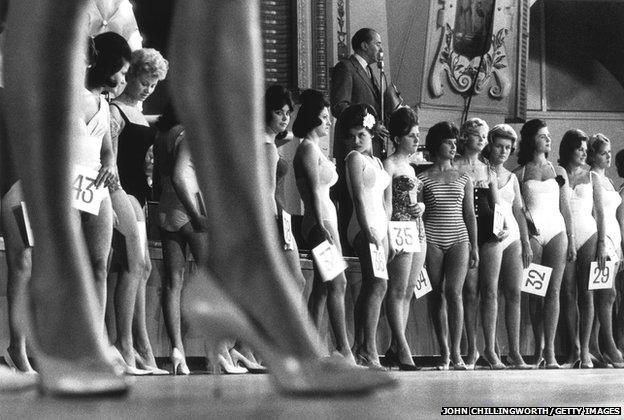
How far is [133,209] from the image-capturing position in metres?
3.86

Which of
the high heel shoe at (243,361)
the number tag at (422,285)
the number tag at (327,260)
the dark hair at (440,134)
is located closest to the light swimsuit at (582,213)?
the dark hair at (440,134)

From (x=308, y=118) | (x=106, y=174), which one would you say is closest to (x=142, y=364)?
(x=106, y=174)

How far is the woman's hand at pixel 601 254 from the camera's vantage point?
5.66 m

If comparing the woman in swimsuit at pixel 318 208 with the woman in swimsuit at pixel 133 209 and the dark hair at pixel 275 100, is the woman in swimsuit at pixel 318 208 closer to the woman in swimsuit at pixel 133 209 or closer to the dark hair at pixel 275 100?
the dark hair at pixel 275 100

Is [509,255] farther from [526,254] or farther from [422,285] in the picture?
[422,285]

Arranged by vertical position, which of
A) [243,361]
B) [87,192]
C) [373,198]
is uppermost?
[87,192]

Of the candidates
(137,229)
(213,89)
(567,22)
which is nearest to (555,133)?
(567,22)

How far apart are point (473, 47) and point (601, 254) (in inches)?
117

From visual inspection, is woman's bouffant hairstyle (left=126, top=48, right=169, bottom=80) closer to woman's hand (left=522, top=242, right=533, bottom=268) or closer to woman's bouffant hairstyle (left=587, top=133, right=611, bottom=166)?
woman's hand (left=522, top=242, right=533, bottom=268)

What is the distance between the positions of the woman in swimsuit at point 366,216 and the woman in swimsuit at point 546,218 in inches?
38.3

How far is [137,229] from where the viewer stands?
12.7 feet

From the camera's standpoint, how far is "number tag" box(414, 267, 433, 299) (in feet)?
16.7

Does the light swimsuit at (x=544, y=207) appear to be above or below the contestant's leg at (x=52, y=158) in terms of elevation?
below

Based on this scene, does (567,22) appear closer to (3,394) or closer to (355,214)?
(355,214)
